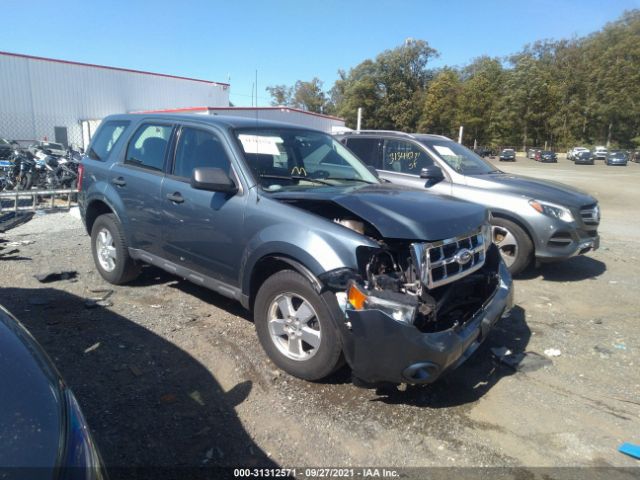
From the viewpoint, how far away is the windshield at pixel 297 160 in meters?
3.97

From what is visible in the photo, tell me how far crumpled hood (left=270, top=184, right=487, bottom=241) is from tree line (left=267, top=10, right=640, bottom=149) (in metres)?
56.8

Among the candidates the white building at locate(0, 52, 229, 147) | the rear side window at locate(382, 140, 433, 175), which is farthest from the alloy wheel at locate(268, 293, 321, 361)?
the white building at locate(0, 52, 229, 147)

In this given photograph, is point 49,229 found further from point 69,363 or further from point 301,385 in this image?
point 301,385

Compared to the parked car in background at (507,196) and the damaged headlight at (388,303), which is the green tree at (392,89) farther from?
the damaged headlight at (388,303)

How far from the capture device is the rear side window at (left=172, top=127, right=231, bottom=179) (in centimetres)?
405

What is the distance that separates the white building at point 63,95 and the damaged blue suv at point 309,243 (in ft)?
86.4

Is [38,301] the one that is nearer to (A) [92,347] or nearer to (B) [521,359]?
Answer: (A) [92,347]

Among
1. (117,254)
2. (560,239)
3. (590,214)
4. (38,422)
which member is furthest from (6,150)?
(38,422)

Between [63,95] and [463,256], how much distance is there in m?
32.7

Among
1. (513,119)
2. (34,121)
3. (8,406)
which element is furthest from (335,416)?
(513,119)

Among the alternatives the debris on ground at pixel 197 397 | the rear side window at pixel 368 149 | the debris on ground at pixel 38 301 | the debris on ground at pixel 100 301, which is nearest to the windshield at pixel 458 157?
the rear side window at pixel 368 149

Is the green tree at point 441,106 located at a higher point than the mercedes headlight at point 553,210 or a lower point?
higher

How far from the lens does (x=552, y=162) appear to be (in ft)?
168

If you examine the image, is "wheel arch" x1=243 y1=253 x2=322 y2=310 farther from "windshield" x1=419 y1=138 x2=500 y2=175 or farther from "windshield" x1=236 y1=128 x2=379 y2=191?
"windshield" x1=419 y1=138 x2=500 y2=175
